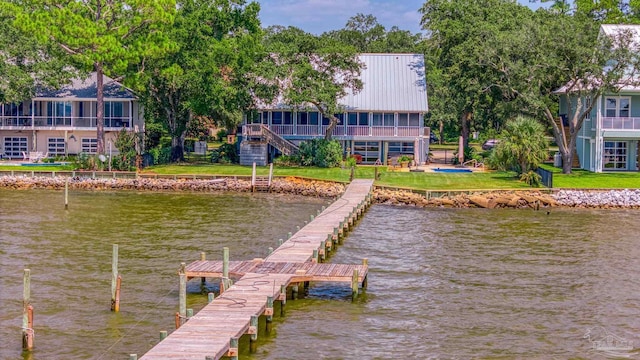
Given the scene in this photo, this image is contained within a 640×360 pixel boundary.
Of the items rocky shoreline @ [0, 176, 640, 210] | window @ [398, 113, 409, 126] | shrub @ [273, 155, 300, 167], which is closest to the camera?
rocky shoreline @ [0, 176, 640, 210]

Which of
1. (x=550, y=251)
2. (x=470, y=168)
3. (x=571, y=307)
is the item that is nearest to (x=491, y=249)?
(x=550, y=251)

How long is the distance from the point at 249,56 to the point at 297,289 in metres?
36.6

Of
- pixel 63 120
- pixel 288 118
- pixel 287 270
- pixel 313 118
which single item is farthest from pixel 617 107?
pixel 63 120

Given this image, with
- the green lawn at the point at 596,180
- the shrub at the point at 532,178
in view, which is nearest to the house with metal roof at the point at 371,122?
the green lawn at the point at 596,180

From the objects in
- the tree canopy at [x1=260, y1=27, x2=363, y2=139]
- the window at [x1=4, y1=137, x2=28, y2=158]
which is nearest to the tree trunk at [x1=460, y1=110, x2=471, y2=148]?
the tree canopy at [x1=260, y1=27, x2=363, y2=139]

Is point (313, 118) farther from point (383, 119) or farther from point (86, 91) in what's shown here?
point (86, 91)

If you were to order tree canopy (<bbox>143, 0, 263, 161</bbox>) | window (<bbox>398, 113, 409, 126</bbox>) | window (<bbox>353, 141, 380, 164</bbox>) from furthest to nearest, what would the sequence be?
window (<bbox>353, 141, 380, 164</bbox>) < window (<bbox>398, 113, 409, 126</bbox>) < tree canopy (<bbox>143, 0, 263, 161</bbox>)

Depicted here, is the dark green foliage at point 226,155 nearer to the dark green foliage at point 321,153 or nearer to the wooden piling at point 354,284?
the dark green foliage at point 321,153

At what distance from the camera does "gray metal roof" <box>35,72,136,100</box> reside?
6662 cm

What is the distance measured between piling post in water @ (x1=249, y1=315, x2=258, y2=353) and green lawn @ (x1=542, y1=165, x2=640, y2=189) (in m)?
32.7

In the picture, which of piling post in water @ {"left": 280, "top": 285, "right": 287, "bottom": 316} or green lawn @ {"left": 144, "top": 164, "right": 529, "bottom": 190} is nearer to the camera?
piling post in water @ {"left": 280, "top": 285, "right": 287, "bottom": 316}

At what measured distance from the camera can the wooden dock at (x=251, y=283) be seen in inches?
803

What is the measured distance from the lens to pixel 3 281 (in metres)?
30.2

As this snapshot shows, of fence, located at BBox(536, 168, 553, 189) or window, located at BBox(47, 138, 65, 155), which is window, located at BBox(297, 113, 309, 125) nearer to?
window, located at BBox(47, 138, 65, 155)
